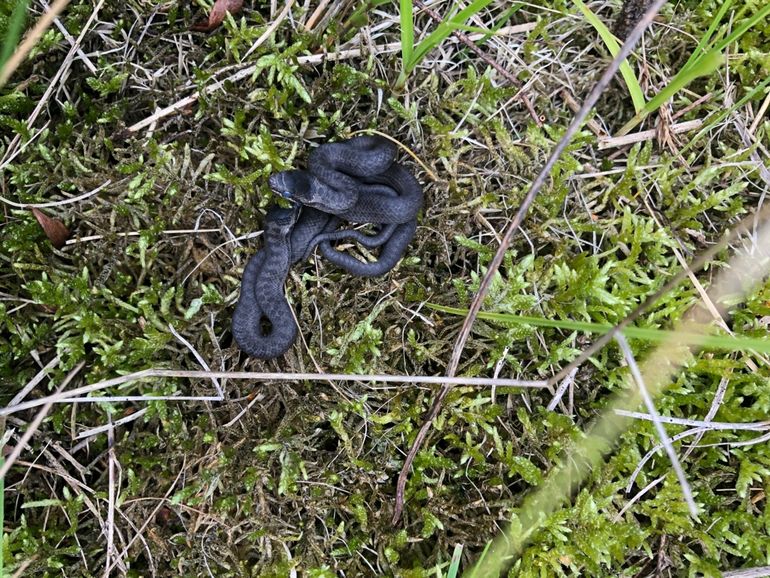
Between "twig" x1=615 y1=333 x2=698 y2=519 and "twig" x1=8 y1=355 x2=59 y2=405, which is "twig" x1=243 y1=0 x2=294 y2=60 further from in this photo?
"twig" x1=615 y1=333 x2=698 y2=519

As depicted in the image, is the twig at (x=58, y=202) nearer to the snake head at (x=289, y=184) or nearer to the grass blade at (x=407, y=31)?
the snake head at (x=289, y=184)

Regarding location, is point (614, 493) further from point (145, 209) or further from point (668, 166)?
point (145, 209)

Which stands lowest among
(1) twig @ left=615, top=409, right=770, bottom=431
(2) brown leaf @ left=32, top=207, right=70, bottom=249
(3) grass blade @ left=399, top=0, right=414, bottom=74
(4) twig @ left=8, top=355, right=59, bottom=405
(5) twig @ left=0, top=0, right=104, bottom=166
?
(4) twig @ left=8, top=355, right=59, bottom=405

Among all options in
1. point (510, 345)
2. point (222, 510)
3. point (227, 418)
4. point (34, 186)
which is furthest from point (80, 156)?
point (510, 345)

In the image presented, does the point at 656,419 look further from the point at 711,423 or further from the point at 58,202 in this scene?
the point at 58,202

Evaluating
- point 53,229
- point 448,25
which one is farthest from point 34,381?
point 448,25

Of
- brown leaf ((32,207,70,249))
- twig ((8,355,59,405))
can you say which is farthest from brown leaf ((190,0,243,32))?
twig ((8,355,59,405))
